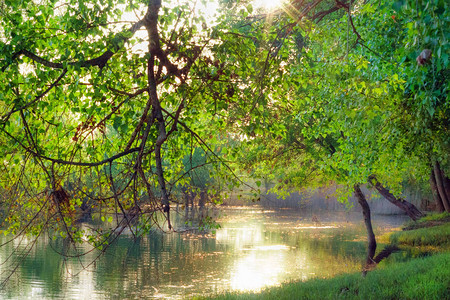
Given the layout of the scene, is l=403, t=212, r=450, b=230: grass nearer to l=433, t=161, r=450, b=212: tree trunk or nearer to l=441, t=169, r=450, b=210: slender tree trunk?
l=433, t=161, r=450, b=212: tree trunk

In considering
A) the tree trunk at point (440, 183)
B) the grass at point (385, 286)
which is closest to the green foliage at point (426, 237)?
the tree trunk at point (440, 183)

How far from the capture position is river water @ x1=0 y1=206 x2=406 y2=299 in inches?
820

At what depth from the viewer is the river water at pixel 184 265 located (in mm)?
20828

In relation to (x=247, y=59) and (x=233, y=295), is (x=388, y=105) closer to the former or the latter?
(x=247, y=59)

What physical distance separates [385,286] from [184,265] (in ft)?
43.3

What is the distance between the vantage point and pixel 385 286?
15.6 meters

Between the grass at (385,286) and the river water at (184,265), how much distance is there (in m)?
3.63

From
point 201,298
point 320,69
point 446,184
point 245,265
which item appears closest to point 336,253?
point 245,265

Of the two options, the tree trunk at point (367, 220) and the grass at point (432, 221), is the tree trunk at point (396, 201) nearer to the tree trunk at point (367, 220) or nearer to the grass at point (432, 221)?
the grass at point (432, 221)

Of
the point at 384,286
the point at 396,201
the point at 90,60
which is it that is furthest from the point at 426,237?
the point at 90,60

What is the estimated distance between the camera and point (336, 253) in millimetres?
30438

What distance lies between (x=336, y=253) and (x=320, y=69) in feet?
62.1

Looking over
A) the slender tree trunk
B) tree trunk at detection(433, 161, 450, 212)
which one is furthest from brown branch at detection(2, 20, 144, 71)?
the slender tree trunk

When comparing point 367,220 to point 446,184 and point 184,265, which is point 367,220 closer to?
point 446,184
